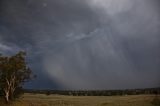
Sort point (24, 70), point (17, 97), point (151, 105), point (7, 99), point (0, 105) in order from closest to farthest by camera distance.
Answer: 1. point (151, 105)
2. point (0, 105)
3. point (7, 99)
4. point (24, 70)
5. point (17, 97)

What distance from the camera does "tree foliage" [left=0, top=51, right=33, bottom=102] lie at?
59.6 metres

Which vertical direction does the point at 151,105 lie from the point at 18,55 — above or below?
A: below

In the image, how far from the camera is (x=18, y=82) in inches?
2478

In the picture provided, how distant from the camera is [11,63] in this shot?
59562mm

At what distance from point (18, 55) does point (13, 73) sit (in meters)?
4.69

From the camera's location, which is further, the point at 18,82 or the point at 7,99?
the point at 18,82


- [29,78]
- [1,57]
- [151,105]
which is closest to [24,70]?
[29,78]

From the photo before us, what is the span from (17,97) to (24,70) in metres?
9.32

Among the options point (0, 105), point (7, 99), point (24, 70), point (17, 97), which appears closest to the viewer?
point (0, 105)

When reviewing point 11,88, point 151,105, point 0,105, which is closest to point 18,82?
point 11,88

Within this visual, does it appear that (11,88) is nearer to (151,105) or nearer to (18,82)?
(18,82)

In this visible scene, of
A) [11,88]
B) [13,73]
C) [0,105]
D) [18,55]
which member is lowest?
[0,105]

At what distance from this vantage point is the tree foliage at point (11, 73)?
59.6m

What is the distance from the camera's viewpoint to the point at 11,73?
6081 cm
